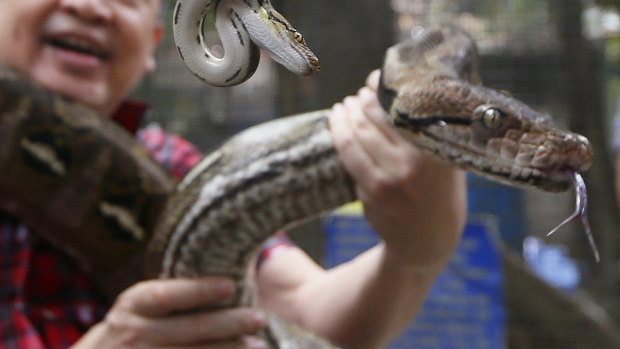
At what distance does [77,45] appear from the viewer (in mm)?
935

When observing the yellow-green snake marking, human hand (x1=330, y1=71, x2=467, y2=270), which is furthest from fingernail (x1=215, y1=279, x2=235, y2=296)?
the yellow-green snake marking

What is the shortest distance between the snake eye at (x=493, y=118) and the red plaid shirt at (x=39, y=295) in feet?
2.05

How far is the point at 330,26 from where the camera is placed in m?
1.53

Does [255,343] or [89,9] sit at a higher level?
[89,9]

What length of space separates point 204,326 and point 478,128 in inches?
16.5

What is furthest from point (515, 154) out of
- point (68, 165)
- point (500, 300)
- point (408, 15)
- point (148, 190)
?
point (408, 15)

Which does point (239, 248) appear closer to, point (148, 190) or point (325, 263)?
point (148, 190)

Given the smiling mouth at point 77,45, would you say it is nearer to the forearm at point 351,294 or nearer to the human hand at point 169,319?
the human hand at point 169,319

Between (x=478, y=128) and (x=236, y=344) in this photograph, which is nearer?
(x=478, y=128)

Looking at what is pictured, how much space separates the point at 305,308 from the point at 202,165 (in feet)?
1.35

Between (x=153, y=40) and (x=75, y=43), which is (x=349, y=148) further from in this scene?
(x=153, y=40)

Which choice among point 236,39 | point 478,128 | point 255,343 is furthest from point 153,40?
point 236,39

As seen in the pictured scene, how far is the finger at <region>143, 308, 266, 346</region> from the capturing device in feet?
2.64

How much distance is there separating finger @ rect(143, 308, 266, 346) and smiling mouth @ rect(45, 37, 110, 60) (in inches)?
15.4
